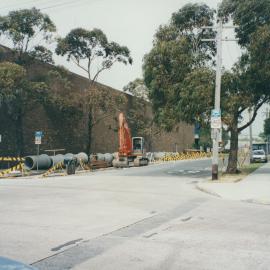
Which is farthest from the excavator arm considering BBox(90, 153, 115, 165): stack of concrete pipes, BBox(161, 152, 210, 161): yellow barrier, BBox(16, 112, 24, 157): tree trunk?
BBox(161, 152, 210, 161): yellow barrier

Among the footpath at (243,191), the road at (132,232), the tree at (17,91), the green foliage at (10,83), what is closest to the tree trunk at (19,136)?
the tree at (17,91)

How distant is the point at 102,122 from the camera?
185ft

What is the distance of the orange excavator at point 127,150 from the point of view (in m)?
41.2

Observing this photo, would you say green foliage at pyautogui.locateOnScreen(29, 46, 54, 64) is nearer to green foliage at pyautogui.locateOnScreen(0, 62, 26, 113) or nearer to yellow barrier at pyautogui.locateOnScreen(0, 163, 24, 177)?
green foliage at pyautogui.locateOnScreen(0, 62, 26, 113)

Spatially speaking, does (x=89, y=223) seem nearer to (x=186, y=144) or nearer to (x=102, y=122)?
(x=102, y=122)

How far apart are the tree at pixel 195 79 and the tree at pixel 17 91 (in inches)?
363

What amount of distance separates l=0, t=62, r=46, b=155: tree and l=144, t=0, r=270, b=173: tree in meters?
9.23

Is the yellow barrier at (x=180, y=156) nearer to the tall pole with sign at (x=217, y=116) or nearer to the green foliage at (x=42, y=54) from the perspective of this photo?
the green foliage at (x=42, y=54)

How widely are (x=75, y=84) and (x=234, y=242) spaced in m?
40.4

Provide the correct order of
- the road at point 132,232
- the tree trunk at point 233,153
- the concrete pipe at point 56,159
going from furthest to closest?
the concrete pipe at point 56,159
the tree trunk at point 233,153
the road at point 132,232

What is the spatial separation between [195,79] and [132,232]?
785 inches

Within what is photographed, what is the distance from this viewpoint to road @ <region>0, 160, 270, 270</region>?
7453 mm

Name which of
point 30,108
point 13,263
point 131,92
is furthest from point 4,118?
point 13,263

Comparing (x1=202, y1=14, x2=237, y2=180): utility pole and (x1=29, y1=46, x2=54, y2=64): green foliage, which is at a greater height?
(x1=29, y1=46, x2=54, y2=64): green foliage
